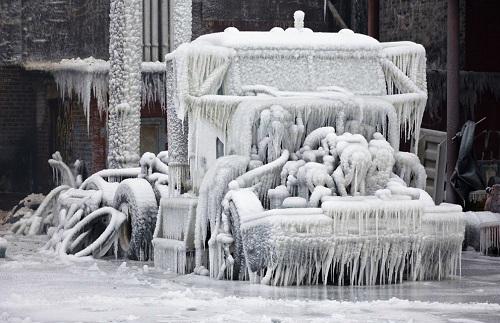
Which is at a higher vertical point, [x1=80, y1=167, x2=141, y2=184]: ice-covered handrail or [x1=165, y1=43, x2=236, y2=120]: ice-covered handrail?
[x1=165, y1=43, x2=236, y2=120]: ice-covered handrail

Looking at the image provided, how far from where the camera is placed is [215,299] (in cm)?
1281

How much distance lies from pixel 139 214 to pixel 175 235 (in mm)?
1408

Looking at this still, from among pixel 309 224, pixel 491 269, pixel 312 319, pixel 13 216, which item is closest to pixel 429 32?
pixel 13 216

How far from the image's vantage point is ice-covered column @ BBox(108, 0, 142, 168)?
2377 cm

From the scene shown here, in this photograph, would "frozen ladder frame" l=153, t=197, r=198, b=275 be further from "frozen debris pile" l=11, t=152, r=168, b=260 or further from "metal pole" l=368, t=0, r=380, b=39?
"metal pole" l=368, t=0, r=380, b=39

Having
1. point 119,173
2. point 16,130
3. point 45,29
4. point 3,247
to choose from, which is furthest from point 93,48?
point 3,247

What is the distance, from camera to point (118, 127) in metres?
24.0

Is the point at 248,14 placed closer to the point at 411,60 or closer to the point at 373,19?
the point at 373,19

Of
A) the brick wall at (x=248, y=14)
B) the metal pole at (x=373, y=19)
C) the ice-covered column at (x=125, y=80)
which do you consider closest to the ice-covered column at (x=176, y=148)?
the ice-covered column at (x=125, y=80)

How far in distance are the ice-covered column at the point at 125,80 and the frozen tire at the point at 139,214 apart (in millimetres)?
5469

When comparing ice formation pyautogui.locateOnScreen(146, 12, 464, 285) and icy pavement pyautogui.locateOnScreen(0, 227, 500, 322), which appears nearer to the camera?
icy pavement pyautogui.locateOnScreen(0, 227, 500, 322)

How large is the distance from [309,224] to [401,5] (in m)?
16.6

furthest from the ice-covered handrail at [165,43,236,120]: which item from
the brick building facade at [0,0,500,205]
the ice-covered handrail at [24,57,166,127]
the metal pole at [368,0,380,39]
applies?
the brick building facade at [0,0,500,205]

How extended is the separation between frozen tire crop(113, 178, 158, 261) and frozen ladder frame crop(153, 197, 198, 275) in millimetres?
646
